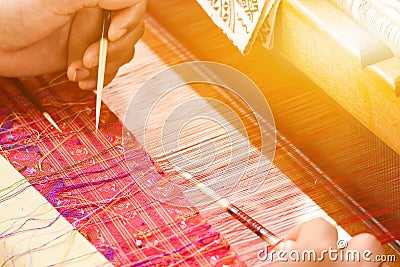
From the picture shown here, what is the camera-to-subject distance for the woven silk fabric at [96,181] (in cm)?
156

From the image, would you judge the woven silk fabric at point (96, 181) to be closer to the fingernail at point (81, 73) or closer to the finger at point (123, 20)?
the fingernail at point (81, 73)

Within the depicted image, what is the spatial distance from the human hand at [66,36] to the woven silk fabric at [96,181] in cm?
7

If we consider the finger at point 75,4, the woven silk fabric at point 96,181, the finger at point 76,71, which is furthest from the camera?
the finger at point 76,71

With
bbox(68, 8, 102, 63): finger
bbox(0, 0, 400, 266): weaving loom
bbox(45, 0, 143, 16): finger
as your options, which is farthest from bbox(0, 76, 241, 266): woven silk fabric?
bbox(45, 0, 143, 16): finger

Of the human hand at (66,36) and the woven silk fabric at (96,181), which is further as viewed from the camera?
the human hand at (66,36)

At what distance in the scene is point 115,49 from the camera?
196 cm

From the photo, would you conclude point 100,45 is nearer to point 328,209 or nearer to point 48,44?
point 48,44

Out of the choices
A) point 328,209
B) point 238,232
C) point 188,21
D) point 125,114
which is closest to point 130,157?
point 125,114

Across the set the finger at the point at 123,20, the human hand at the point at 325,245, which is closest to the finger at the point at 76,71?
the finger at the point at 123,20

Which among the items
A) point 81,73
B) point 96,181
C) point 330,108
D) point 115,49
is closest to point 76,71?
point 81,73

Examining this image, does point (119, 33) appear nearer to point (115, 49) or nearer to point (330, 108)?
point (115, 49)

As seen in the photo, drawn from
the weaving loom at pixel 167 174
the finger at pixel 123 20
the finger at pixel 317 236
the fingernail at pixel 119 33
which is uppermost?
the finger at pixel 123 20

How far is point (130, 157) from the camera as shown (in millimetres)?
1812

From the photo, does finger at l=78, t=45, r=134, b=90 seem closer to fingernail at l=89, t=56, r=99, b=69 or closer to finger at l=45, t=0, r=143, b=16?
fingernail at l=89, t=56, r=99, b=69
